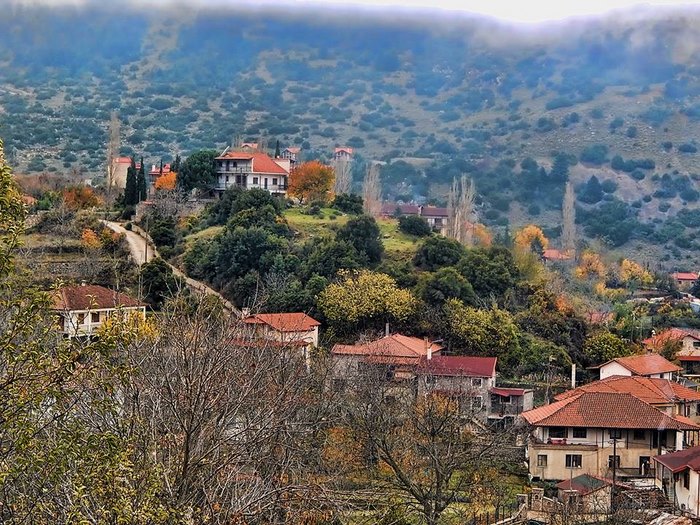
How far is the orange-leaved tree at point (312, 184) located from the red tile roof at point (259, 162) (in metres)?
1.74

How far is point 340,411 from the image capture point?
24016 millimetres

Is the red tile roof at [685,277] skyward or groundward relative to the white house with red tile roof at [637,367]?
skyward

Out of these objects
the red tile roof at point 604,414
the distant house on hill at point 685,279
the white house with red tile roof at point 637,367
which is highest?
the distant house on hill at point 685,279

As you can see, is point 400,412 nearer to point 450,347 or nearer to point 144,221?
point 450,347

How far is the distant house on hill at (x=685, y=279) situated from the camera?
223 feet

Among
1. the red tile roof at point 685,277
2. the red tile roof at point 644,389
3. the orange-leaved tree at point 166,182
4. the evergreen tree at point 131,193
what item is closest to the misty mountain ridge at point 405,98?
the red tile roof at point 685,277

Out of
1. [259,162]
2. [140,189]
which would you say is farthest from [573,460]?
[259,162]

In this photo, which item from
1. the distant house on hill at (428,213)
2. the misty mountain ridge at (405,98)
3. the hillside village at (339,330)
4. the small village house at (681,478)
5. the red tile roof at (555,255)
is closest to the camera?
the hillside village at (339,330)

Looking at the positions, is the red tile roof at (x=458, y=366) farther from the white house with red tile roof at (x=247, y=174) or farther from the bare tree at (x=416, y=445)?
the white house with red tile roof at (x=247, y=174)

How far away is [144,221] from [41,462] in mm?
37577

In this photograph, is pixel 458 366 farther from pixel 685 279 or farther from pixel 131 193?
pixel 685 279

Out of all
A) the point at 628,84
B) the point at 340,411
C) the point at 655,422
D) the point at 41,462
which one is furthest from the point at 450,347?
the point at 628,84

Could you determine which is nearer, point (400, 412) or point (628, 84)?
point (400, 412)

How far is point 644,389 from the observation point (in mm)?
31016
